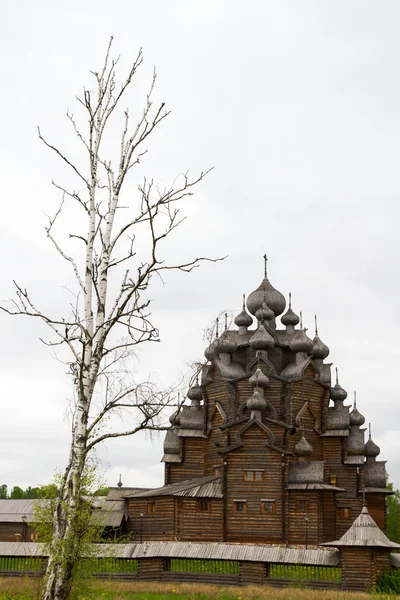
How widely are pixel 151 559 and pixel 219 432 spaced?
1590 cm

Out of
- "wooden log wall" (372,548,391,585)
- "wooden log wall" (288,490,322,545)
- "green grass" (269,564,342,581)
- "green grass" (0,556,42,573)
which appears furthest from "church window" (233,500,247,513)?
"green grass" (0,556,42,573)

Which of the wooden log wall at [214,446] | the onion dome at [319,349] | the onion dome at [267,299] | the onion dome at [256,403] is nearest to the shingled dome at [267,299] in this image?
the onion dome at [267,299]

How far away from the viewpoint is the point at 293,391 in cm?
4075

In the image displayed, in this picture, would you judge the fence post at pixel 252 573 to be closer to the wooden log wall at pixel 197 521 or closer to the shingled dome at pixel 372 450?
the wooden log wall at pixel 197 521

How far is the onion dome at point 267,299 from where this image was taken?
44500 mm

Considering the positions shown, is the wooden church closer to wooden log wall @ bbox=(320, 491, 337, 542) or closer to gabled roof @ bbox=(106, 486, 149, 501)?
wooden log wall @ bbox=(320, 491, 337, 542)

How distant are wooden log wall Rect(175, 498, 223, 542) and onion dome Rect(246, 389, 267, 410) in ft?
14.5

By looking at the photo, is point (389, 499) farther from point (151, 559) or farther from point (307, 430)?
point (151, 559)

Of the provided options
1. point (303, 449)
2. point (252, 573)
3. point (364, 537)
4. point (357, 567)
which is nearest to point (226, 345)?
point (303, 449)

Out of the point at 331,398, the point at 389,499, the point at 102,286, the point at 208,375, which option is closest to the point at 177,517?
the point at 208,375

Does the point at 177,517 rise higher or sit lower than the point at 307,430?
lower

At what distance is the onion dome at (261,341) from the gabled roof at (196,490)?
6.57 metres

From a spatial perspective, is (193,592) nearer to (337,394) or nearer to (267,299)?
(337,394)

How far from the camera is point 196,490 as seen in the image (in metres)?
38.5
